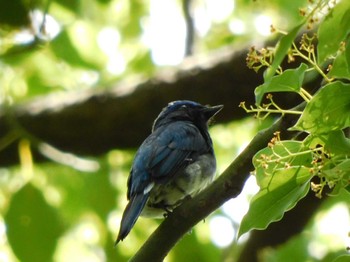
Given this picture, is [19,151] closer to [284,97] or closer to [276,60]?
[284,97]

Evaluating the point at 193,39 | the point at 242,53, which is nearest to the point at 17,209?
the point at 242,53

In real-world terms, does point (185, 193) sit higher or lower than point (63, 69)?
lower

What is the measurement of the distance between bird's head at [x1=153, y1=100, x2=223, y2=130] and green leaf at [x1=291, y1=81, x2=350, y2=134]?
123 inches

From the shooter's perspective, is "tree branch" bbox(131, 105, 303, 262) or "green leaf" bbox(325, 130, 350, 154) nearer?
"green leaf" bbox(325, 130, 350, 154)

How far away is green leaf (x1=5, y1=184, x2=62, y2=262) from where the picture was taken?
397cm

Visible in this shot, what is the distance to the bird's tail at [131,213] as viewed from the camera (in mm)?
3335

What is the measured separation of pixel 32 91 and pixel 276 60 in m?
4.30

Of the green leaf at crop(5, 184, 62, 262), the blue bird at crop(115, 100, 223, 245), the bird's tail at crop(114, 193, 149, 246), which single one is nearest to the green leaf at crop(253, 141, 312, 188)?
the bird's tail at crop(114, 193, 149, 246)

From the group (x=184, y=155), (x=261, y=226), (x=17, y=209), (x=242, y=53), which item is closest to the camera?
(x=261, y=226)

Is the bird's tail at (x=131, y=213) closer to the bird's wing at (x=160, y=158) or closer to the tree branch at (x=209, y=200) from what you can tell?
the bird's wing at (x=160, y=158)

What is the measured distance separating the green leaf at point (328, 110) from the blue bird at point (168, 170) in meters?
1.78

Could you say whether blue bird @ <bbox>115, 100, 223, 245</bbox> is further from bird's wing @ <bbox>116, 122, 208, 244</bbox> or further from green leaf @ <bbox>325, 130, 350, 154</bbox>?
green leaf @ <bbox>325, 130, 350, 154</bbox>

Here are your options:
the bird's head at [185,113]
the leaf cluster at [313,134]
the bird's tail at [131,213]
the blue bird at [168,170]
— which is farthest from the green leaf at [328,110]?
the bird's head at [185,113]

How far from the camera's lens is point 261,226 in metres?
1.96
